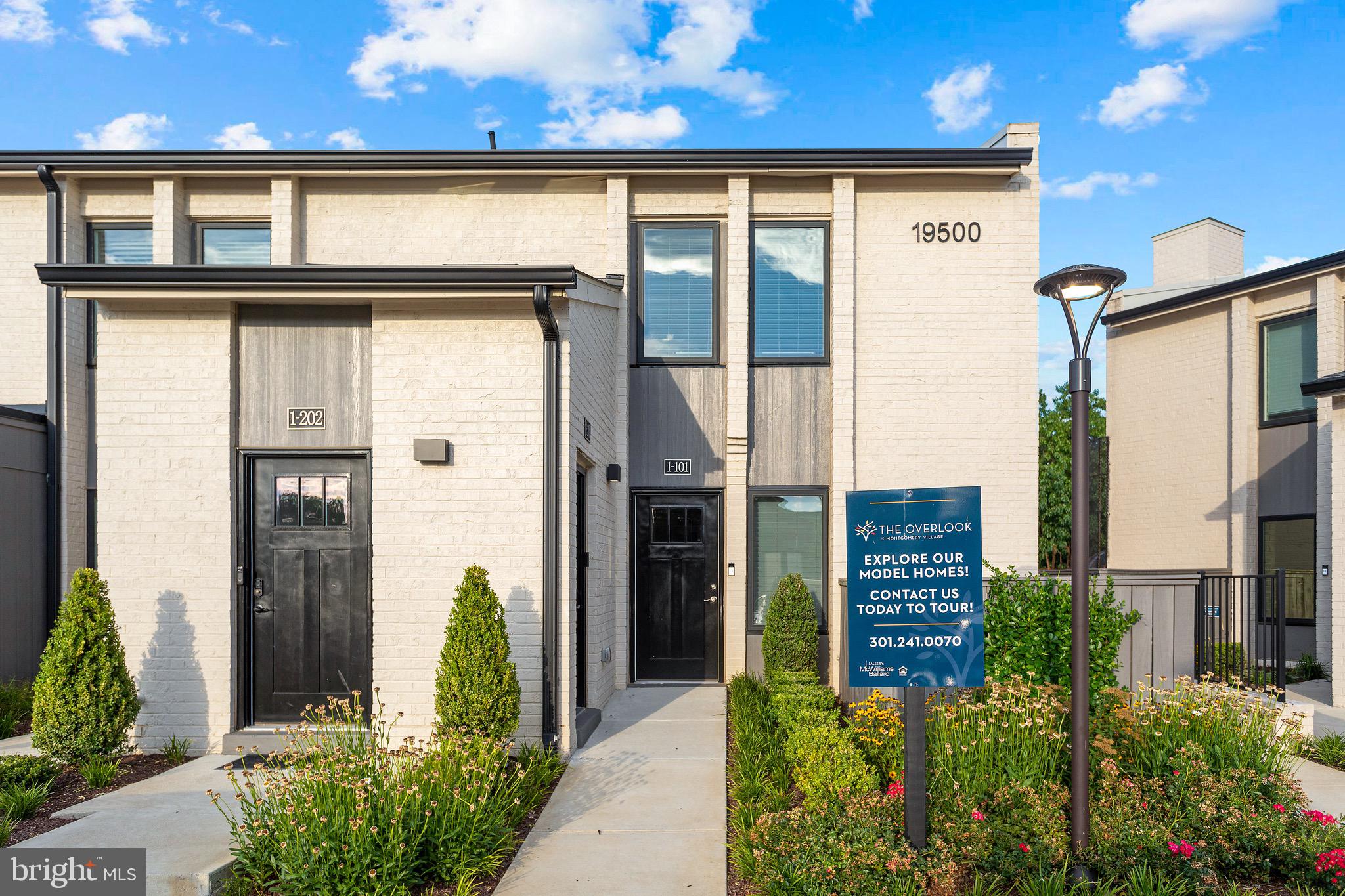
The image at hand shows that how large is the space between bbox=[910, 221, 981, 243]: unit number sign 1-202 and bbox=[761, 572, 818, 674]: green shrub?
4.60 m

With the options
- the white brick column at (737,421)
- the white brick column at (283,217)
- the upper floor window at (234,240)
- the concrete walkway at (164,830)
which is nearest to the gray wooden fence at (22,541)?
the upper floor window at (234,240)

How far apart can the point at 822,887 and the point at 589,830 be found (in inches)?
72.0

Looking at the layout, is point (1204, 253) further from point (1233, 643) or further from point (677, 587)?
point (677, 587)

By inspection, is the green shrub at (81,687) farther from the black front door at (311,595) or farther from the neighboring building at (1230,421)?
the neighboring building at (1230,421)

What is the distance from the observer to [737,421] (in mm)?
9984

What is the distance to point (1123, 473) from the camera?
52.4 feet

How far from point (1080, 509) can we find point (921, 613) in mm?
1131

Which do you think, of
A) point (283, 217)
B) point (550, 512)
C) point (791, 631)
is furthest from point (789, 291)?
point (283, 217)

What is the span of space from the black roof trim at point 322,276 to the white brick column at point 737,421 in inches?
143

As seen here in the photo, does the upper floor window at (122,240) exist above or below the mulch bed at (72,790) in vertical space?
above

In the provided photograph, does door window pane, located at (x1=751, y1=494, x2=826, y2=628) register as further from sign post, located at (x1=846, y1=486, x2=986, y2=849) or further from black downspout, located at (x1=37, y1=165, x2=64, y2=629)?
black downspout, located at (x1=37, y1=165, x2=64, y2=629)

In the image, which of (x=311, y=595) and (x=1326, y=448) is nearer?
(x=311, y=595)

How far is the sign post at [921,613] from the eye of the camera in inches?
183

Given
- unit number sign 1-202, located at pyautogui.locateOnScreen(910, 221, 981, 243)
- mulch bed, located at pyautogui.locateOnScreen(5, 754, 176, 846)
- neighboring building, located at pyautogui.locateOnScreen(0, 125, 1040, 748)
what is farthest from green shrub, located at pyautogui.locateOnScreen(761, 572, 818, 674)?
mulch bed, located at pyautogui.locateOnScreen(5, 754, 176, 846)
